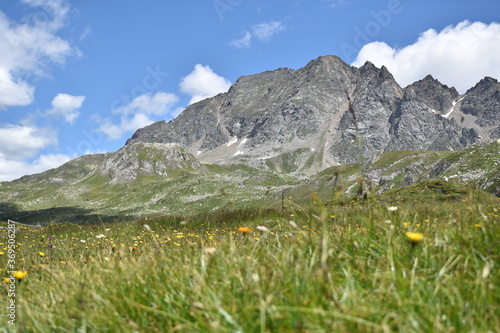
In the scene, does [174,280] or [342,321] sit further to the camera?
[174,280]

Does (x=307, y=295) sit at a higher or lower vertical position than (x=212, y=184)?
lower

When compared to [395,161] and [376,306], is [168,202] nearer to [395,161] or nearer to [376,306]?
[395,161]

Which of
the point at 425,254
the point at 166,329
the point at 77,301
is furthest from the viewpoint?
the point at 425,254

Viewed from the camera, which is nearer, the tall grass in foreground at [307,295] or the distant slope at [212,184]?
the tall grass in foreground at [307,295]

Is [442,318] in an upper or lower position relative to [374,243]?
lower

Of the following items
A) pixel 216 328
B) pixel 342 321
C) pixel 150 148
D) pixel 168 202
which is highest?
pixel 150 148

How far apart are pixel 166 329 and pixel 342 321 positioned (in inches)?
47.5

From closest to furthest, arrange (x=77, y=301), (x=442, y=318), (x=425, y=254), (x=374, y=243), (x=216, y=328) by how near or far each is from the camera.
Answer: (x=216, y=328)
(x=442, y=318)
(x=77, y=301)
(x=425, y=254)
(x=374, y=243)

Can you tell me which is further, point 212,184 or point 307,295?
point 212,184

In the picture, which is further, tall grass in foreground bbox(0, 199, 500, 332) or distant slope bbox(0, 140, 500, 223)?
distant slope bbox(0, 140, 500, 223)

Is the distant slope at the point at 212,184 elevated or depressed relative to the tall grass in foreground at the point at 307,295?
elevated

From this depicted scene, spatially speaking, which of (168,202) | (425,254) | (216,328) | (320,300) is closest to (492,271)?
(425,254)

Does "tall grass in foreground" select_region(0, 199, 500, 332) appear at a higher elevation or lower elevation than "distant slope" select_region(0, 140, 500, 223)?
lower

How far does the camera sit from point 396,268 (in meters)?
2.86
